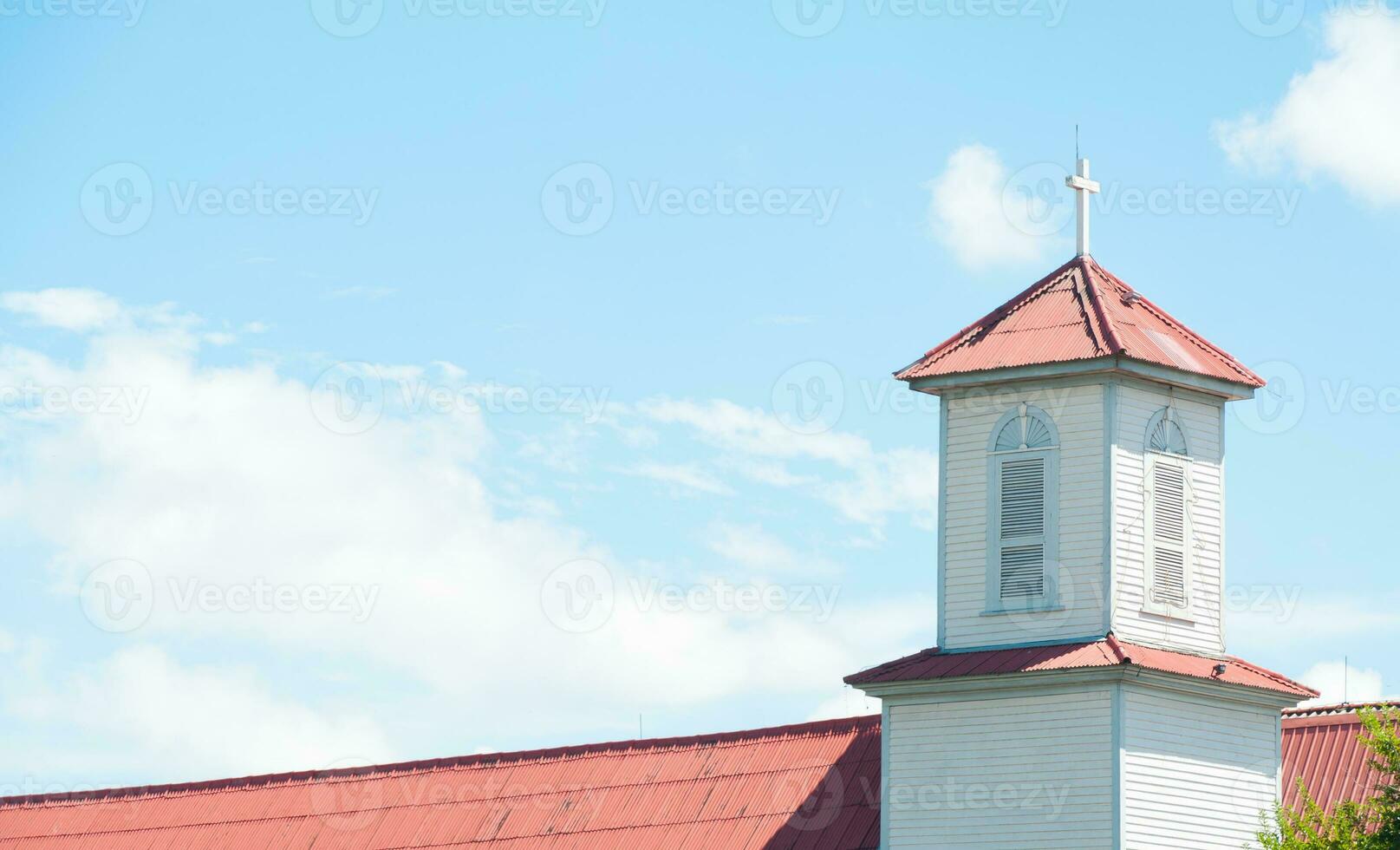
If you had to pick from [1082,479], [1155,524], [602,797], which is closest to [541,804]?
[602,797]

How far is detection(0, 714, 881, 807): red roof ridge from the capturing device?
42.0 meters

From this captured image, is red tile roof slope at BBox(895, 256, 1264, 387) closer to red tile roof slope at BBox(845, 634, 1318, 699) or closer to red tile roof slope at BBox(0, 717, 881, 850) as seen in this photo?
red tile roof slope at BBox(845, 634, 1318, 699)

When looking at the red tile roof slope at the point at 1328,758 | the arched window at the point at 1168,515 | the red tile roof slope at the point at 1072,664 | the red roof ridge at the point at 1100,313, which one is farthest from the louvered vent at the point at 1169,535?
the red tile roof slope at the point at 1328,758

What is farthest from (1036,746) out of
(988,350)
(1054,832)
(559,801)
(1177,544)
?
(559,801)

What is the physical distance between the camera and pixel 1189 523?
3731cm

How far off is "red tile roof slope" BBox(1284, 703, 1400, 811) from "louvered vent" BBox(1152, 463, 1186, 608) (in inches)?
200

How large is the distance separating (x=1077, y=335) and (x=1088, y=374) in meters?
0.82

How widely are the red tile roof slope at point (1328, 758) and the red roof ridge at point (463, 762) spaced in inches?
275

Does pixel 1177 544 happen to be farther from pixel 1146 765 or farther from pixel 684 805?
pixel 684 805

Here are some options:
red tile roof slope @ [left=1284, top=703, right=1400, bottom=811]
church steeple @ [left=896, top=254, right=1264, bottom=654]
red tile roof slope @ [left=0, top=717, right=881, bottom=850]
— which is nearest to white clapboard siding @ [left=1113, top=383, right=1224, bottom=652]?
church steeple @ [left=896, top=254, right=1264, bottom=654]

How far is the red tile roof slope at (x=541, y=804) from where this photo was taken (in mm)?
40500

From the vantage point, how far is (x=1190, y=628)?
37.0 m

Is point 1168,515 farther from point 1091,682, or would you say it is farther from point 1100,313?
point 1100,313

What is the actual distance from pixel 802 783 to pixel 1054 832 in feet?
20.5
